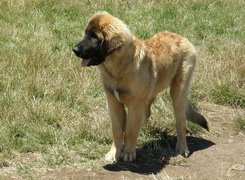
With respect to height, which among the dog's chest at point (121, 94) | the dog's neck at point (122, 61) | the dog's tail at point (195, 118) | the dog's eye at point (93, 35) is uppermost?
the dog's eye at point (93, 35)

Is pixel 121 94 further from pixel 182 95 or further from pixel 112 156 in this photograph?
pixel 182 95

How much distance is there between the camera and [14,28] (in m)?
9.31

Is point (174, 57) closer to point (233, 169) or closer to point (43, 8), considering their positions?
point (233, 169)

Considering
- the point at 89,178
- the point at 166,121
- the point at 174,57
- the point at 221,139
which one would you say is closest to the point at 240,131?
the point at 221,139

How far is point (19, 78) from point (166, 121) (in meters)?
2.10

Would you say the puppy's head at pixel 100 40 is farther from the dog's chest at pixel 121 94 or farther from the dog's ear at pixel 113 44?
the dog's chest at pixel 121 94

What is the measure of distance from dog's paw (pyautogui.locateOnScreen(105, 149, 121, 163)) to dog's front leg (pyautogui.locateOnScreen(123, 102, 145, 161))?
0.26 feet

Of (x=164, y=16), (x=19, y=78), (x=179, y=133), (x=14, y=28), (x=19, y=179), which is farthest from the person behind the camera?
(x=164, y=16)

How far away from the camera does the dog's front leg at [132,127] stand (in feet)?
19.1

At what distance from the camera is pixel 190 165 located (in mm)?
6145

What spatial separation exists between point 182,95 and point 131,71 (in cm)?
100

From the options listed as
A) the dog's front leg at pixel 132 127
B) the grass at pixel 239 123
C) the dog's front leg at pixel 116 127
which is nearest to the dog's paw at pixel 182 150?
the dog's front leg at pixel 132 127

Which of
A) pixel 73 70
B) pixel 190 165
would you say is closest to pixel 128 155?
pixel 190 165

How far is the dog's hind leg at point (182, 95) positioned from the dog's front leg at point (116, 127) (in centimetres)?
74
